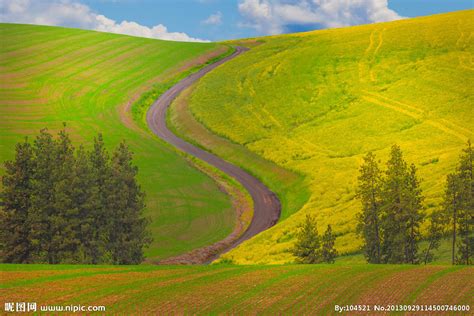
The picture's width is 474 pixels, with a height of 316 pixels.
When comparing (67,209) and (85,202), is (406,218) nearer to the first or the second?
(85,202)

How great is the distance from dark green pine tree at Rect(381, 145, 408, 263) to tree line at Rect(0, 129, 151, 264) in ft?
74.3

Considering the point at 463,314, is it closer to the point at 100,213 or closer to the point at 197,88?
the point at 100,213

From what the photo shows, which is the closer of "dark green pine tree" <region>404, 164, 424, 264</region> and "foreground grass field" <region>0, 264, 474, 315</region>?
"foreground grass field" <region>0, 264, 474, 315</region>

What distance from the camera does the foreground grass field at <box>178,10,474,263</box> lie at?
66.3 metres

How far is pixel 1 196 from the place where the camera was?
43.6 metres

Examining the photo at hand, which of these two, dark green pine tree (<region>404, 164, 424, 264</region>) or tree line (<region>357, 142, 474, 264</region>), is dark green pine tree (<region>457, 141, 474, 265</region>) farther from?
dark green pine tree (<region>404, 164, 424, 264</region>)

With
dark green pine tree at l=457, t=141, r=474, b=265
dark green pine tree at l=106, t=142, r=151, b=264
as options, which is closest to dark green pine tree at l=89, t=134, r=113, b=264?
dark green pine tree at l=106, t=142, r=151, b=264

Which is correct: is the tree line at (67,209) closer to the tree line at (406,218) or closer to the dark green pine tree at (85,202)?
the dark green pine tree at (85,202)

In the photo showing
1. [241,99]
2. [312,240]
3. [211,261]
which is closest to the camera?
[312,240]

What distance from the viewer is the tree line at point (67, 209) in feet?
143

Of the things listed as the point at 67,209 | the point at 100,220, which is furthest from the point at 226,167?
the point at 67,209

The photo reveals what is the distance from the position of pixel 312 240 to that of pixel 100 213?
64.2 ft

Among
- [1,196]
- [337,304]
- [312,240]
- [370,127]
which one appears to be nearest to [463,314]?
[337,304]

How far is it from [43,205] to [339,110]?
68382 millimetres
